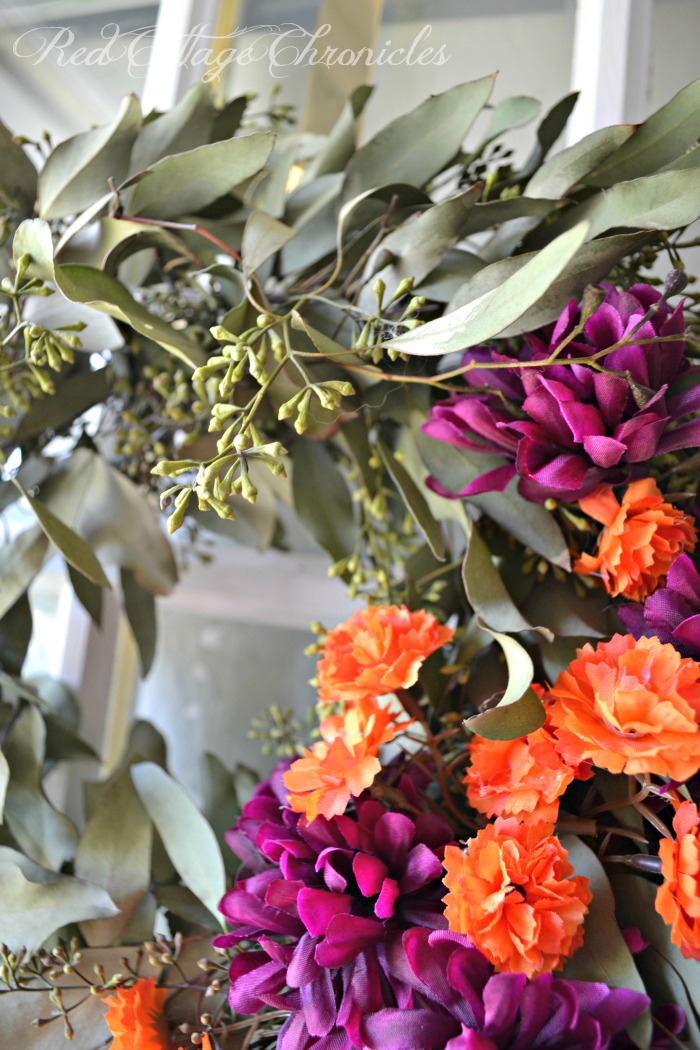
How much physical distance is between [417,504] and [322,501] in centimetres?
12

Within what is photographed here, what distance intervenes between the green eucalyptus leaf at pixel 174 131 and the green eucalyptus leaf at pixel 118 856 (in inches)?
15.7

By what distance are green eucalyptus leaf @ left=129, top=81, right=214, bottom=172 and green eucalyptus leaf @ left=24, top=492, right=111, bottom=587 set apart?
0.23 m

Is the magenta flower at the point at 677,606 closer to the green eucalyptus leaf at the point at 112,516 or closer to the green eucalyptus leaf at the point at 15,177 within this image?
the green eucalyptus leaf at the point at 112,516

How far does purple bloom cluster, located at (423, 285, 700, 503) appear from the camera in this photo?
0.37 metres

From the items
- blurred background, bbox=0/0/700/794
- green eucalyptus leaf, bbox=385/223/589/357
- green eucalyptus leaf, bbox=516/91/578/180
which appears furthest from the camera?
blurred background, bbox=0/0/700/794

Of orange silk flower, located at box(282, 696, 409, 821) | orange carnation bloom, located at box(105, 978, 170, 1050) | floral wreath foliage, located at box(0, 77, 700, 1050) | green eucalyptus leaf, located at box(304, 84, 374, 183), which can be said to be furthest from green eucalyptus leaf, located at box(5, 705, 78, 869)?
green eucalyptus leaf, located at box(304, 84, 374, 183)

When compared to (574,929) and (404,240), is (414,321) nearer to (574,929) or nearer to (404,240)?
(404,240)

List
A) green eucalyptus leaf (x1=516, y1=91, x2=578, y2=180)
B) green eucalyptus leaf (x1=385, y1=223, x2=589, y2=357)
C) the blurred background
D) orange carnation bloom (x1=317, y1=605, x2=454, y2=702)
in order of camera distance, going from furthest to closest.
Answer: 1. the blurred background
2. green eucalyptus leaf (x1=516, y1=91, x2=578, y2=180)
3. orange carnation bloom (x1=317, y1=605, x2=454, y2=702)
4. green eucalyptus leaf (x1=385, y1=223, x2=589, y2=357)

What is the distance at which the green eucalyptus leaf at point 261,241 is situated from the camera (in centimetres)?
41

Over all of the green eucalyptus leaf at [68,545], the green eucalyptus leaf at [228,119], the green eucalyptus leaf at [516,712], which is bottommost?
the green eucalyptus leaf at [516,712]

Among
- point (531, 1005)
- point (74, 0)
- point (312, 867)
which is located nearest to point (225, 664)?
point (312, 867)

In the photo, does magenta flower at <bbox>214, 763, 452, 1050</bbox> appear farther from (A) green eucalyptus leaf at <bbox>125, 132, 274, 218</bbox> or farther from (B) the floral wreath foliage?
(A) green eucalyptus leaf at <bbox>125, 132, 274, 218</bbox>

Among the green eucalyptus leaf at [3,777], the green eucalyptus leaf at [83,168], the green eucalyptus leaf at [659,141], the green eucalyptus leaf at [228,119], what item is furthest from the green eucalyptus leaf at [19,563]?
the green eucalyptus leaf at [659,141]

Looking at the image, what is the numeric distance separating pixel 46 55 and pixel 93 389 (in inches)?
15.3
